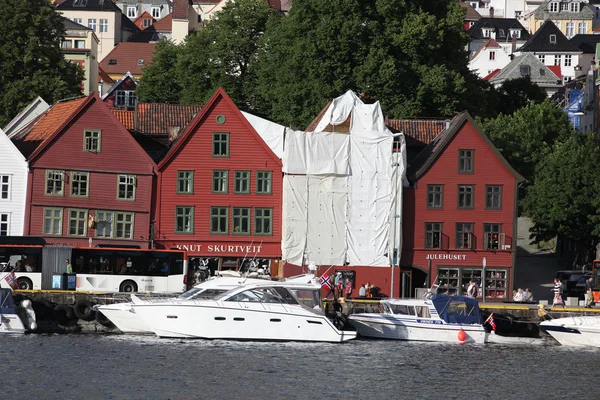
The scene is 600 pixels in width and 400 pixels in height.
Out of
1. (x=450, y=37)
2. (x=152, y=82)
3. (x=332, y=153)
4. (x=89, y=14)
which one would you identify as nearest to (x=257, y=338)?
(x=332, y=153)

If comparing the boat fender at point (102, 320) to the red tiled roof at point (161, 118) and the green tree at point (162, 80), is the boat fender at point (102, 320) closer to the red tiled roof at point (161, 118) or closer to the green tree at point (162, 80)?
the red tiled roof at point (161, 118)

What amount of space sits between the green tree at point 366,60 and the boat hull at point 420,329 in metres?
30.6

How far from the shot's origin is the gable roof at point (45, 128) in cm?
8125

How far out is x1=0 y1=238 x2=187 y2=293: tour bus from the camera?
71875mm

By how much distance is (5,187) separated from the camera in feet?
265

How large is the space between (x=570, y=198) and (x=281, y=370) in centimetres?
5097

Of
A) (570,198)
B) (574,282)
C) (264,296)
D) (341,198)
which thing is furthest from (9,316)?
(570,198)

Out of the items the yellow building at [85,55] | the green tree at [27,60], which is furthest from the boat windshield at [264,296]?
the yellow building at [85,55]

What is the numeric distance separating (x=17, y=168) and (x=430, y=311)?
88.8ft

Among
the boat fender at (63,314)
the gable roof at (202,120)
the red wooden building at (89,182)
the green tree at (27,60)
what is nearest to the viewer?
the boat fender at (63,314)

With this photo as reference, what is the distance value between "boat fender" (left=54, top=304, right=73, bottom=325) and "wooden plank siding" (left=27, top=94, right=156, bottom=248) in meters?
13.8

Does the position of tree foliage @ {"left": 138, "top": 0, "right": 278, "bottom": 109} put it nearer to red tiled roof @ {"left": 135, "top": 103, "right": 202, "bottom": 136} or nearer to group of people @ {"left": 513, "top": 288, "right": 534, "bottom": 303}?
red tiled roof @ {"left": 135, "top": 103, "right": 202, "bottom": 136}

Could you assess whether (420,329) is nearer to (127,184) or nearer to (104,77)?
(127,184)

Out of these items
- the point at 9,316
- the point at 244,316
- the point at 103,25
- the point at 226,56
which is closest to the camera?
the point at 9,316
